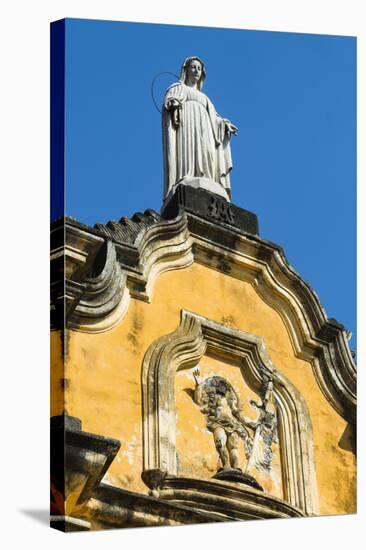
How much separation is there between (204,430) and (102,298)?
1512 millimetres

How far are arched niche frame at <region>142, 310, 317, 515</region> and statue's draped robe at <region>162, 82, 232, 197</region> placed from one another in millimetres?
1315

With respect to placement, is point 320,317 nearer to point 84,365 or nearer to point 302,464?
point 302,464

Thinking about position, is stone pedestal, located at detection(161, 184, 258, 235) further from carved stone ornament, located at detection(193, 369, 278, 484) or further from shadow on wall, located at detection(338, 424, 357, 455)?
shadow on wall, located at detection(338, 424, 357, 455)

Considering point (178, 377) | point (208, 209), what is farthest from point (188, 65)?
point (178, 377)

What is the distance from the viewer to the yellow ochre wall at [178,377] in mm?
20844

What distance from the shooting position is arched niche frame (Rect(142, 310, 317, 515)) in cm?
2136

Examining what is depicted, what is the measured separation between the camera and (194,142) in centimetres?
2247

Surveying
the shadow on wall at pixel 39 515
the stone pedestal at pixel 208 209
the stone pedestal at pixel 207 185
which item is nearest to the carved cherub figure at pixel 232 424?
the stone pedestal at pixel 208 209

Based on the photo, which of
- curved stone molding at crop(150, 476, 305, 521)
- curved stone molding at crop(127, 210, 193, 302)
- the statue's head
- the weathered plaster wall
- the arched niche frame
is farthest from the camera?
the statue's head

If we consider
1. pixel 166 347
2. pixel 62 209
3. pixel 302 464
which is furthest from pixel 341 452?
pixel 62 209

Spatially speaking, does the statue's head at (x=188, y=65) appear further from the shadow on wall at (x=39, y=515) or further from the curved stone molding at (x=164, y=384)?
the shadow on wall at (x=39, y=515)

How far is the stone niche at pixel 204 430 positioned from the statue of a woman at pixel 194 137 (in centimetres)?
159


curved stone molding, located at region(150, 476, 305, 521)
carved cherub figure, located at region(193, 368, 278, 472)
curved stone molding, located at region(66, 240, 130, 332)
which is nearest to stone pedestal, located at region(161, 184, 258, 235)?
curved stone molding, located at region(66, 240, 130, 332)

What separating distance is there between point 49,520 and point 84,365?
1319mm
